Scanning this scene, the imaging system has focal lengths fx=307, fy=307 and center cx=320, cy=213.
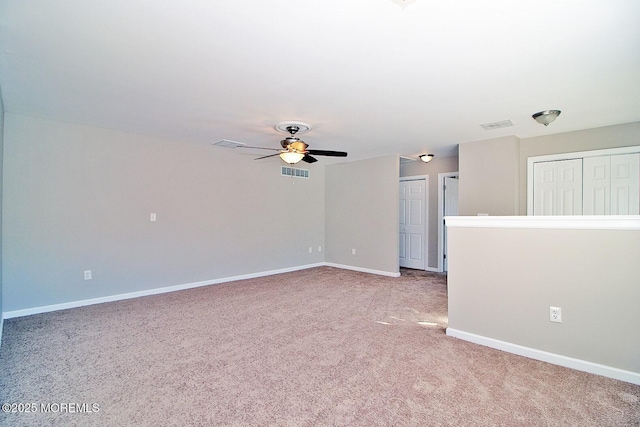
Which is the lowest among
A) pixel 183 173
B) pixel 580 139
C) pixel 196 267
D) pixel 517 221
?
pixel 196 267

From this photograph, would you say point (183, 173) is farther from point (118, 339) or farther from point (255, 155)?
point (118, 339)

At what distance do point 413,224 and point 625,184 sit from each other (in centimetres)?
349

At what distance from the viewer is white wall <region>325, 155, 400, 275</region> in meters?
6.07

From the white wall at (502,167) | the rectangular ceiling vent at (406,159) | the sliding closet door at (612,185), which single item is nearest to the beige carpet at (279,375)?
the white wall at (502,167)

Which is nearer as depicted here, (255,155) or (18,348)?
(18,348)

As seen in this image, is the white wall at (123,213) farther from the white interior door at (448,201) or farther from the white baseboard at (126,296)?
the white interior door at (448,201)

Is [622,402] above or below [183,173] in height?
below

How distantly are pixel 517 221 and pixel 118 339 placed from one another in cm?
399

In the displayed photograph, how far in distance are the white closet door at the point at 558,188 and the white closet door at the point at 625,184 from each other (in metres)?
0.35

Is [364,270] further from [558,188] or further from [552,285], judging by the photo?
[552,285]

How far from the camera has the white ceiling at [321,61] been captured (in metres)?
1.84

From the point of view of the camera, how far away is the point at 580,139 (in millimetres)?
4332

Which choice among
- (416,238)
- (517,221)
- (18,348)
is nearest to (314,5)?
(517,221)

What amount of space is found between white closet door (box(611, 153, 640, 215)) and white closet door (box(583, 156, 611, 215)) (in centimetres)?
5
